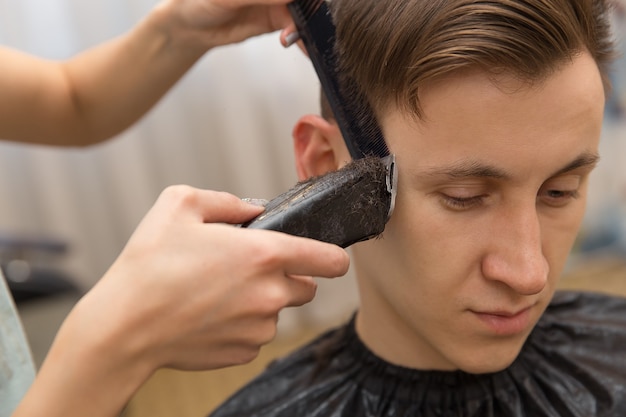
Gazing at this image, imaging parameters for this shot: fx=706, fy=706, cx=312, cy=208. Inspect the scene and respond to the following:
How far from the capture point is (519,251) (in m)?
0.89

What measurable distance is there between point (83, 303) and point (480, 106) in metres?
0.51

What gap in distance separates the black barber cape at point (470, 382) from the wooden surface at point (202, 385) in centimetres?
113

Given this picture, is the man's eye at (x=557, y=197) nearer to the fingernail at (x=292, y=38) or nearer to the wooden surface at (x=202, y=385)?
the fingernail at (x=292, y=38)

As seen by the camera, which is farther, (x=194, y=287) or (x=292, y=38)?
(x=292, y=38)

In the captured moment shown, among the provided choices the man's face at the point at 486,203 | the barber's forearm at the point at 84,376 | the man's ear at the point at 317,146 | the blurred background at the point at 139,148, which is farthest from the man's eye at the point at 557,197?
the blurred background at the point at 139,148

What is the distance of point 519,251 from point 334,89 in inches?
13.0

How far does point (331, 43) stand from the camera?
3.19 feet

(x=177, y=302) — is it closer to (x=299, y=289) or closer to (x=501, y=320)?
(x=299, y=289)

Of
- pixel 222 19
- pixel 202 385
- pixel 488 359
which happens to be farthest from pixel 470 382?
pixel 202 385

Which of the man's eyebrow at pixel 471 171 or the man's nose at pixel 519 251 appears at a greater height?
the man's eyebrow at pixel 471 171

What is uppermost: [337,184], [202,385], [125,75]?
[125,75]

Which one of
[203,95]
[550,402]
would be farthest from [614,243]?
[550,402]

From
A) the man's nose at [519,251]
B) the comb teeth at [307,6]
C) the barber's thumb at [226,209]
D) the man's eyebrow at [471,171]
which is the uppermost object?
the comb teeth at [307,6]

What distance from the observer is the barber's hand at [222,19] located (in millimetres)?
1077
